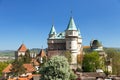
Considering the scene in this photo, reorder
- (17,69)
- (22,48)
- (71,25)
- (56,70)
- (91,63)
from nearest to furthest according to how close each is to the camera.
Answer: (56,70) → (17,69) → (91,63) → (71,25) → (22,48)

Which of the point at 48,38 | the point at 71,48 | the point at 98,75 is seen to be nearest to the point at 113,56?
the point at 71,48

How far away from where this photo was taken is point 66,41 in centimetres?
2773

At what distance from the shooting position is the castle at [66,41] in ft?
89.7

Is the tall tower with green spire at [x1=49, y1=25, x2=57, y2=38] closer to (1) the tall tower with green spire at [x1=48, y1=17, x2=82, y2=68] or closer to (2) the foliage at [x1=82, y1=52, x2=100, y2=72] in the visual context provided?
(1) the tall tower with green spire at [x1=48, y1=17, x2=82, y2=68]

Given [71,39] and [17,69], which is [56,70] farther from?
[71,39]

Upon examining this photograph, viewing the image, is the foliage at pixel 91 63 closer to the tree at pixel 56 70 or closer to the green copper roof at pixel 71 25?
the green copper roof at pixel 71 25

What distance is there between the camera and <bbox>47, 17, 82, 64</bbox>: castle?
27.3m

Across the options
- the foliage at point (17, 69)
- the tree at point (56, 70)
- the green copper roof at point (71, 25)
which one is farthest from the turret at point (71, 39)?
the tree at point (56, 70)

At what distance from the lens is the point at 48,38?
30.5m

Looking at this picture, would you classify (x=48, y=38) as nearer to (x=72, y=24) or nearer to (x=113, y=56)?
(x=72, y=24)

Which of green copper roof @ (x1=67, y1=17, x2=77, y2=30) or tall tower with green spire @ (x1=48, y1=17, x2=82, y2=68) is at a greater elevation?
green copper roof @ (x1=67, y1=17, x2=77, y2=30)

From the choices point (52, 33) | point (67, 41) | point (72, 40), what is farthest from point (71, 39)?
point (52, 33)

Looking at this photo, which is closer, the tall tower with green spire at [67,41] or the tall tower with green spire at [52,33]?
the tall tower with green spire at [67,41]

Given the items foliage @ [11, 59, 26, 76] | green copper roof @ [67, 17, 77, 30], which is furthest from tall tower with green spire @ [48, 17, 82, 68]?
foliage @ [11, 59, 26, 76]
